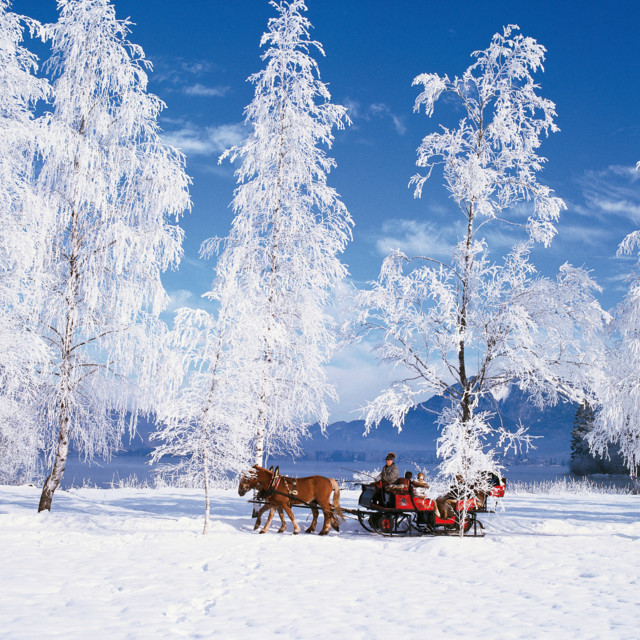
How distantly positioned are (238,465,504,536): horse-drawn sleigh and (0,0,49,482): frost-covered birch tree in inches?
211

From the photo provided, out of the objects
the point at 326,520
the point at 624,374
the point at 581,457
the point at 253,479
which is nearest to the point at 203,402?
the point at 253,479

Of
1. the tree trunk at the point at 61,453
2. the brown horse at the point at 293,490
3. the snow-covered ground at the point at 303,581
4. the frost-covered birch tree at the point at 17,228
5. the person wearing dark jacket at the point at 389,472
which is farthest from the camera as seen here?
the tree trunk at the point at 61,453

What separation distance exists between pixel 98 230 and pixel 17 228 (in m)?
2.32

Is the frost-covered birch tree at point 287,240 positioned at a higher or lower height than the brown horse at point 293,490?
higher

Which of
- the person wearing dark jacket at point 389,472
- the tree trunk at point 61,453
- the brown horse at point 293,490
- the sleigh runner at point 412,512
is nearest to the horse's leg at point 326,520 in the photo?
the brown horse at point 293,490

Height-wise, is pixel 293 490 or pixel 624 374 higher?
pixel 624 374

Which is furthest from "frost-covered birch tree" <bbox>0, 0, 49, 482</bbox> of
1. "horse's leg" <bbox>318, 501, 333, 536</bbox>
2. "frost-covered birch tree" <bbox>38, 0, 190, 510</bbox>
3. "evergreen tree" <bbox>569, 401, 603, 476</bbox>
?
"evergreen tree" <bbox>569, 401, 603, 476</bbox>

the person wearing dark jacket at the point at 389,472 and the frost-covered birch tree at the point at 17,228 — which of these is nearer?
the frost-covered birch tree at the point at 17,228

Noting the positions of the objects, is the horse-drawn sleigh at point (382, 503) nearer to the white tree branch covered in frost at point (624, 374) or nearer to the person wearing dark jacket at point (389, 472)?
the person wearing dark jacket at point (389, 472)

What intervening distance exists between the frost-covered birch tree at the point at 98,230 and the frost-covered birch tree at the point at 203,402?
1.65m

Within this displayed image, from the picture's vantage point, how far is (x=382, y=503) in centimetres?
1224

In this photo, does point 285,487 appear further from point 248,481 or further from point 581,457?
point 581,457

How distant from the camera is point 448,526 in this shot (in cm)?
1212

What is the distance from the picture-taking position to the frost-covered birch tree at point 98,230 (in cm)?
1287
